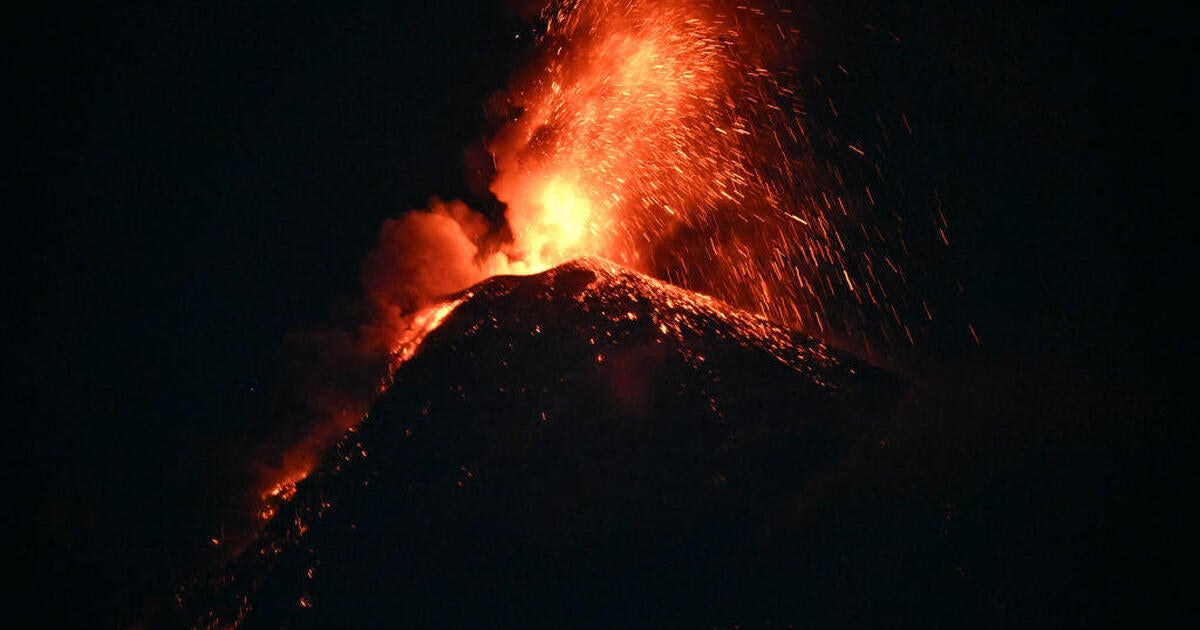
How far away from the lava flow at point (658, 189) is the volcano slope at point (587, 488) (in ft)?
3.24

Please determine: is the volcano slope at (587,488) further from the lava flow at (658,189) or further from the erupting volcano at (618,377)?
the lava flow at (658,189)

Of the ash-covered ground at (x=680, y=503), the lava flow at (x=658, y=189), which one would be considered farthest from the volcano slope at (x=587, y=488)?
the lava flow at (x=658, y=189)

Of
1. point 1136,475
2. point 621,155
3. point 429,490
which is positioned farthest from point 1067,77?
point 429,490

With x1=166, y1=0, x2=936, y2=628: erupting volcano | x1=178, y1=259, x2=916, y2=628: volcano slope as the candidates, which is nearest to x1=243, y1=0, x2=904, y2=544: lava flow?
x1=166, y1=0, x2=936, y2=628: erupting volcano

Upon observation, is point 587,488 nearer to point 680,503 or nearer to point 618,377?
point 680,503

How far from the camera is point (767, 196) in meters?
3.89

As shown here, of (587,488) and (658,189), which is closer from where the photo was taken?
(587,488)

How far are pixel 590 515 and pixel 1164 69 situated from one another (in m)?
3.36

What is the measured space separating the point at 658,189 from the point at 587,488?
2.76 metres

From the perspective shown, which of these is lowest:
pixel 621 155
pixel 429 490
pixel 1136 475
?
pixel 1136 475

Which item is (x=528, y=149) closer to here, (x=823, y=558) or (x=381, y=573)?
(x=381, y=573)

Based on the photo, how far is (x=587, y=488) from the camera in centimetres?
225

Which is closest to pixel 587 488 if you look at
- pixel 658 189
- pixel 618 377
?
pixel 618 377

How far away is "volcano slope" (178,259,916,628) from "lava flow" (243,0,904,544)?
3.24ft
